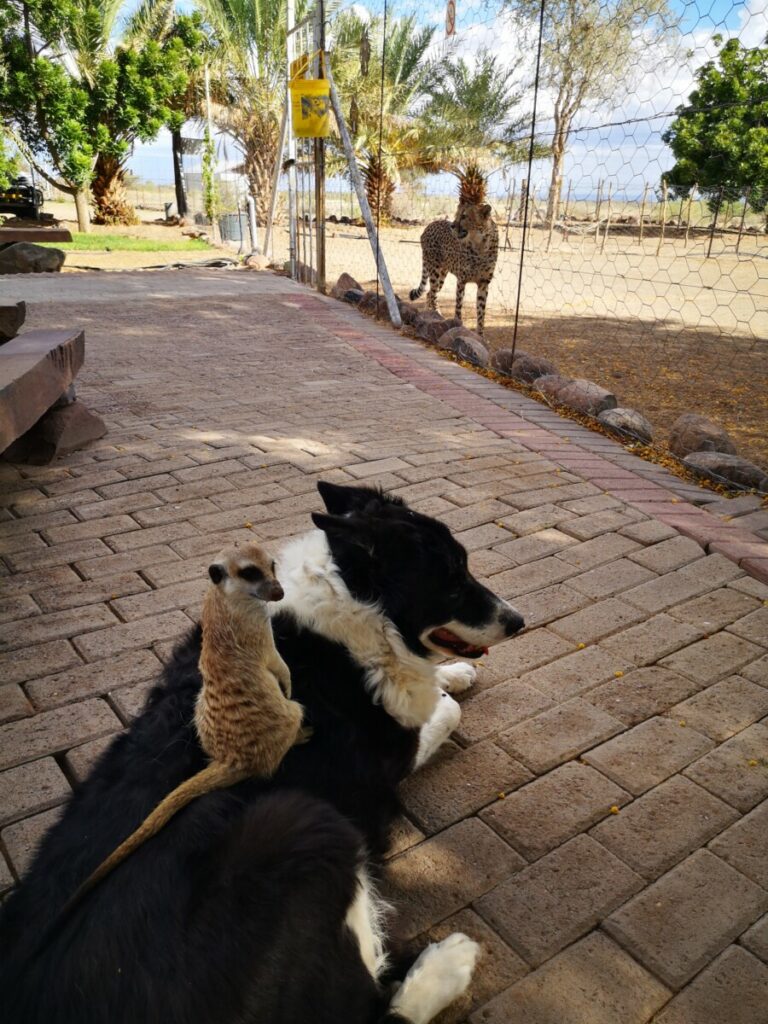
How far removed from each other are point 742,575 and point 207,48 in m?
31.4

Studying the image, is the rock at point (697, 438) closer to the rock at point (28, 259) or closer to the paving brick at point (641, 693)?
the paving brick at point (641, 693)

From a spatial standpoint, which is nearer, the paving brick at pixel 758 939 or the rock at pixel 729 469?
the paving brick at pixel 758 939

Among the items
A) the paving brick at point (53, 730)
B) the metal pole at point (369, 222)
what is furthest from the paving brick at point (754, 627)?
the metal pole at point (369, 222)

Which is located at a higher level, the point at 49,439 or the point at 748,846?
the point at 49,439

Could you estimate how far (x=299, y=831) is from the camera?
1.60 meters

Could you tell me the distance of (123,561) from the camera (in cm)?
383

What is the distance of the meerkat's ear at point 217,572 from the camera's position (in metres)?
1.94

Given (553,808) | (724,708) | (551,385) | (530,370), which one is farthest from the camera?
(530,370)

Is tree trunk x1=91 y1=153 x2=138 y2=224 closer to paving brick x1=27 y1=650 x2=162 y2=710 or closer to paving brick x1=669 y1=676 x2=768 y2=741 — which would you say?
paving brick x1=27 y1=650 x2=162 y2=710

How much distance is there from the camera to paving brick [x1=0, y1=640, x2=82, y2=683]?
2.97 meters

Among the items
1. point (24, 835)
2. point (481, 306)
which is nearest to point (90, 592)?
point (24, 835)

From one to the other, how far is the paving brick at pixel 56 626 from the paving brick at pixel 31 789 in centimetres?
80

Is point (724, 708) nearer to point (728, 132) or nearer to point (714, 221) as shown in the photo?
point (728, 132)

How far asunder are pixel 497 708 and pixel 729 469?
3.15m
